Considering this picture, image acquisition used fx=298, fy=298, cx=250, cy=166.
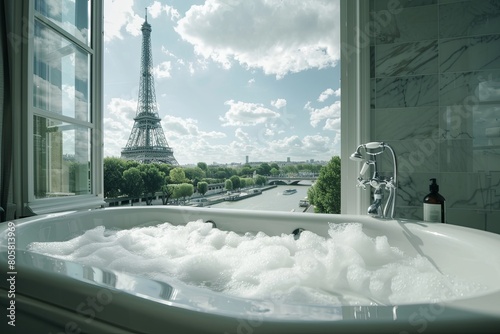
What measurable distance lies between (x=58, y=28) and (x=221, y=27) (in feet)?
3.67

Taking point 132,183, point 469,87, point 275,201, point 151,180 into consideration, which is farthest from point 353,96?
point 132,183

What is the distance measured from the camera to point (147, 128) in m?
2.79

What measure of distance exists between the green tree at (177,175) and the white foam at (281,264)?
103 cm

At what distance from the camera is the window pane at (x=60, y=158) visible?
6.18 ft

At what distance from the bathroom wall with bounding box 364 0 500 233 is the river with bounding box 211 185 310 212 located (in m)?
0.68

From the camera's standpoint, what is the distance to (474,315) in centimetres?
45

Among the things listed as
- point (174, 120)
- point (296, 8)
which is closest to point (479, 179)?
point (296, 8)

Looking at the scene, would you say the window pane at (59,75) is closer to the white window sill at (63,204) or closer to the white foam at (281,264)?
the white window sill at (63,204)

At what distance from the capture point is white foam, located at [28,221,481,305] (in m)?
0.95

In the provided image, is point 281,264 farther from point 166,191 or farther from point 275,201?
point 166,191

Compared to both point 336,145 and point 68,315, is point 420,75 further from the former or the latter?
point 68,315

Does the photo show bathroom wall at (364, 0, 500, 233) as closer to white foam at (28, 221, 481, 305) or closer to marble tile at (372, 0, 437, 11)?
marble tile at (372, 0, 437, 11)

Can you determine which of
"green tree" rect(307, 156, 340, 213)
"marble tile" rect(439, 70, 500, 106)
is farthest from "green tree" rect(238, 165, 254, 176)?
"marble tile" rect(439, 70, 500, 106)

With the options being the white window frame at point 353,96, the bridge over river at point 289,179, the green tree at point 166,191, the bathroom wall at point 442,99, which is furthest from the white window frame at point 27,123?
the bathroom wall at point 442,99
